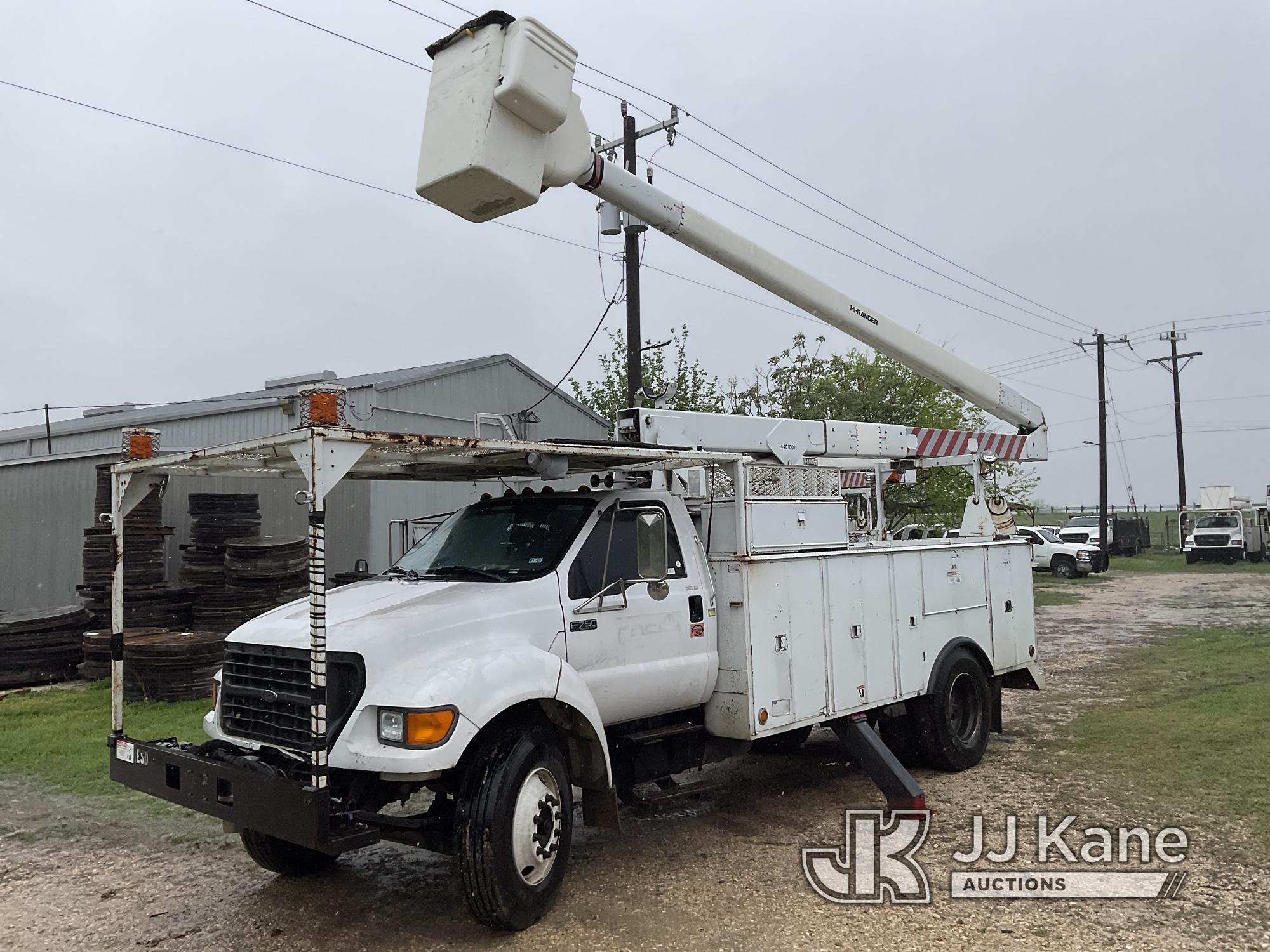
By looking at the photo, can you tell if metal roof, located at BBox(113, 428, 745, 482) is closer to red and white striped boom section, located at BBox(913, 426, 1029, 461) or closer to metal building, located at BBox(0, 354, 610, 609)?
red and white striped boom section, located at BBox(913, 426, 1029, 461)

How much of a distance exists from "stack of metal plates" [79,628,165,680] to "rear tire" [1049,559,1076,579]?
28.5 metres

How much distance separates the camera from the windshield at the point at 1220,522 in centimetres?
3759

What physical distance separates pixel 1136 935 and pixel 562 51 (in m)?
5.58

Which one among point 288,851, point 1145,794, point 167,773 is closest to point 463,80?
point 167,773

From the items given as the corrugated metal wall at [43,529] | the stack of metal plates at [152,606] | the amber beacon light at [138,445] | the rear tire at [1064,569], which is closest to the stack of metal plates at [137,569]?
the stack of metal plates at [152,606]

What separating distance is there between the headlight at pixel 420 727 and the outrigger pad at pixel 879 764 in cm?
335

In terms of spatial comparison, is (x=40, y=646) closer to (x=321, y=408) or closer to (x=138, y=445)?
(x=138, y=445)

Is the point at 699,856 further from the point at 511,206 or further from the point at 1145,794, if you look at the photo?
the point at 511,206

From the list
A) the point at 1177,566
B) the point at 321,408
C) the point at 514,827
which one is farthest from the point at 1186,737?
the point at 1177,566

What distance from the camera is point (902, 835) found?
641cm

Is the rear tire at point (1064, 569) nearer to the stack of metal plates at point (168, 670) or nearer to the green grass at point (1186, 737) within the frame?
the green grass at point (1186, 737)

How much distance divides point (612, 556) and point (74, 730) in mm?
7294

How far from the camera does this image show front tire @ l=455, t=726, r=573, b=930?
181 inches

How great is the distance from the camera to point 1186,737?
8.89 meters
